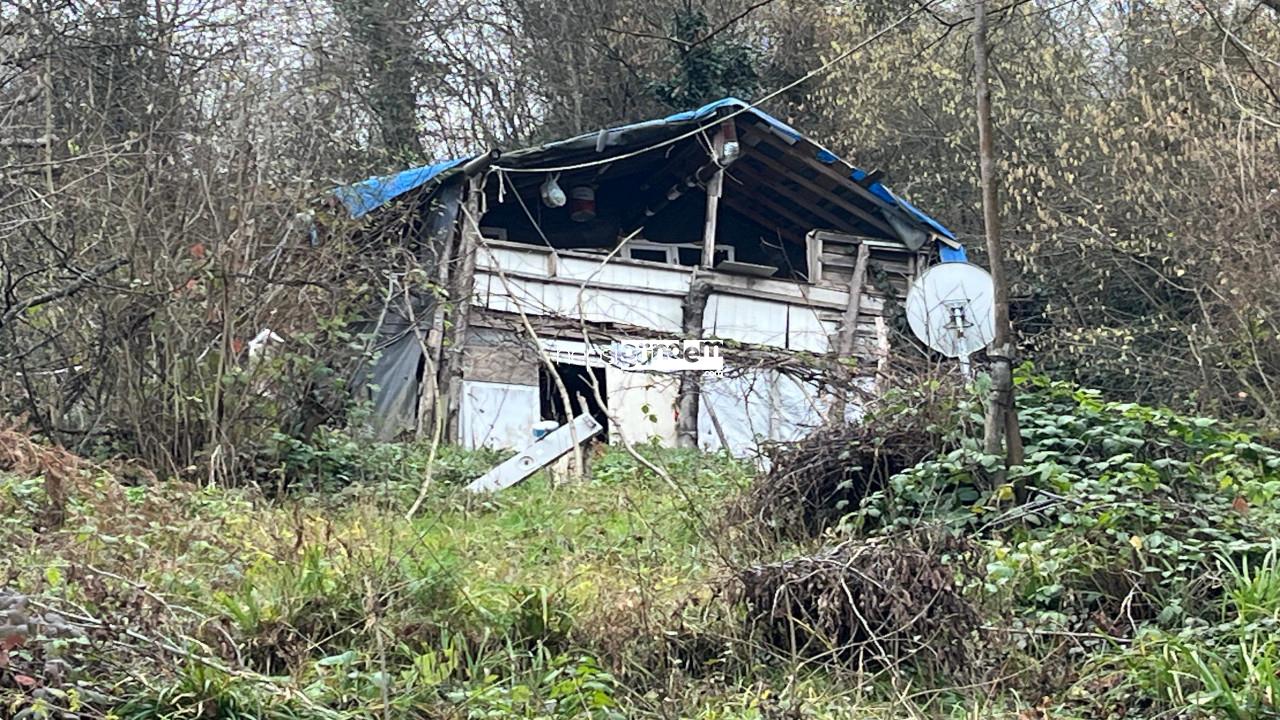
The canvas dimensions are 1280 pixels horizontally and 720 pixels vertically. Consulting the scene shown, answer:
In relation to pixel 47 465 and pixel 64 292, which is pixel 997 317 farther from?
pixel 64 292

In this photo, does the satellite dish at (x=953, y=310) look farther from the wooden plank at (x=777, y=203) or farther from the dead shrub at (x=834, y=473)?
the wooden plank at (x=777, y=203)

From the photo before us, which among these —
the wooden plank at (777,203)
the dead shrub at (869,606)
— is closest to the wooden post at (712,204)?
the wooden plank at (777,203)

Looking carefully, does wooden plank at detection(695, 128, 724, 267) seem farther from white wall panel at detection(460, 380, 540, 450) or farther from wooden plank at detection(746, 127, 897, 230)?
white wall panel at detection(460, 380, 540, 450)

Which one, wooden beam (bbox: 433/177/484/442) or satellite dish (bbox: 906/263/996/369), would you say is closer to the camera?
satellite dish (bbox: 906/263/996/369)

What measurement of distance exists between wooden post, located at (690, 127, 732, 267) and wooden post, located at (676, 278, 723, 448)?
0.89 ft

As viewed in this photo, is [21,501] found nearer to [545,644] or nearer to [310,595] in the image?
[310,595]

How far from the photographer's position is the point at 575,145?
548 inches

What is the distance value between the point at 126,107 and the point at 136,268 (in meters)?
4.43

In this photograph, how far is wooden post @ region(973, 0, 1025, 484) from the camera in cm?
611

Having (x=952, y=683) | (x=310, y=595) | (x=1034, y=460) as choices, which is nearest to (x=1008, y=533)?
(x=1034, y=460)

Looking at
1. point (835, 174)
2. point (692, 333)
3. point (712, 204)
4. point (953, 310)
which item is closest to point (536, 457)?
point (953, 310)

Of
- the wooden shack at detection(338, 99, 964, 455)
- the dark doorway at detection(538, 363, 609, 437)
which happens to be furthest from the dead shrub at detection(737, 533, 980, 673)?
the dark doorway at detection(538, 363, 609, 437)

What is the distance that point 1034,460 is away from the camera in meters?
6.21

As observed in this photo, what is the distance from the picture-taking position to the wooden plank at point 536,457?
8453 mm
